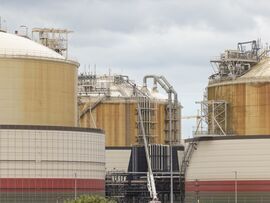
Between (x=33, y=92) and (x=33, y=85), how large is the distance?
0.80 m

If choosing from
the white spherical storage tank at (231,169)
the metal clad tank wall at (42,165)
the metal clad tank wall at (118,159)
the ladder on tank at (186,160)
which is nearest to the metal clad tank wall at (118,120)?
the metal clad tank wall at (118,159)

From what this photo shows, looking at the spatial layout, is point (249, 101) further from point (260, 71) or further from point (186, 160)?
point (186, 160)

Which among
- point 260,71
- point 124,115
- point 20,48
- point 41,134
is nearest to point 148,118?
point 124,115

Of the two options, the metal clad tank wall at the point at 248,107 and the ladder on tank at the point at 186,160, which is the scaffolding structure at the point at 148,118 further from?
the metal clad tank wall at the point at 248,107

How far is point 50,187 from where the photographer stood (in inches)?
4929

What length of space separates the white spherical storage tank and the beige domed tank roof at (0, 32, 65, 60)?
23234 millimetres

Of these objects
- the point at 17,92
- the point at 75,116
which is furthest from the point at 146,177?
the point at 17,92

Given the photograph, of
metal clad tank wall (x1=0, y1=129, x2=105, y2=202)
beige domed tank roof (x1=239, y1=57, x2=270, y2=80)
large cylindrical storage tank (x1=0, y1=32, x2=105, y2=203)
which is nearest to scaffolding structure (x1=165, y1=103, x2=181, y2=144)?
beige domed tank roof (x1=239, y1=57, x2=270, y2=80)

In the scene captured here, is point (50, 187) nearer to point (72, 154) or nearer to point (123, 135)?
point (72, 154)

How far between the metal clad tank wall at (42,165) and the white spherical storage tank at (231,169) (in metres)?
18.4

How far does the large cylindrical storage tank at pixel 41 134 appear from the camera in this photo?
124 metres

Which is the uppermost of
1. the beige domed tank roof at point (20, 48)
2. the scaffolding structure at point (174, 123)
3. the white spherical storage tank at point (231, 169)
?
the beige domed tank roof at point (20, 48)

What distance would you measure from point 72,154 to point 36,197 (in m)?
6.50

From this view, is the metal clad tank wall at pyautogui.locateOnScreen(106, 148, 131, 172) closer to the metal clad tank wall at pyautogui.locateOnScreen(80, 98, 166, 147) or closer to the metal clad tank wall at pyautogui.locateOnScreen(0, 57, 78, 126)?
the metal clad tank wall at pyautogui.locateOnScreen(80, 98, 166, 147)
